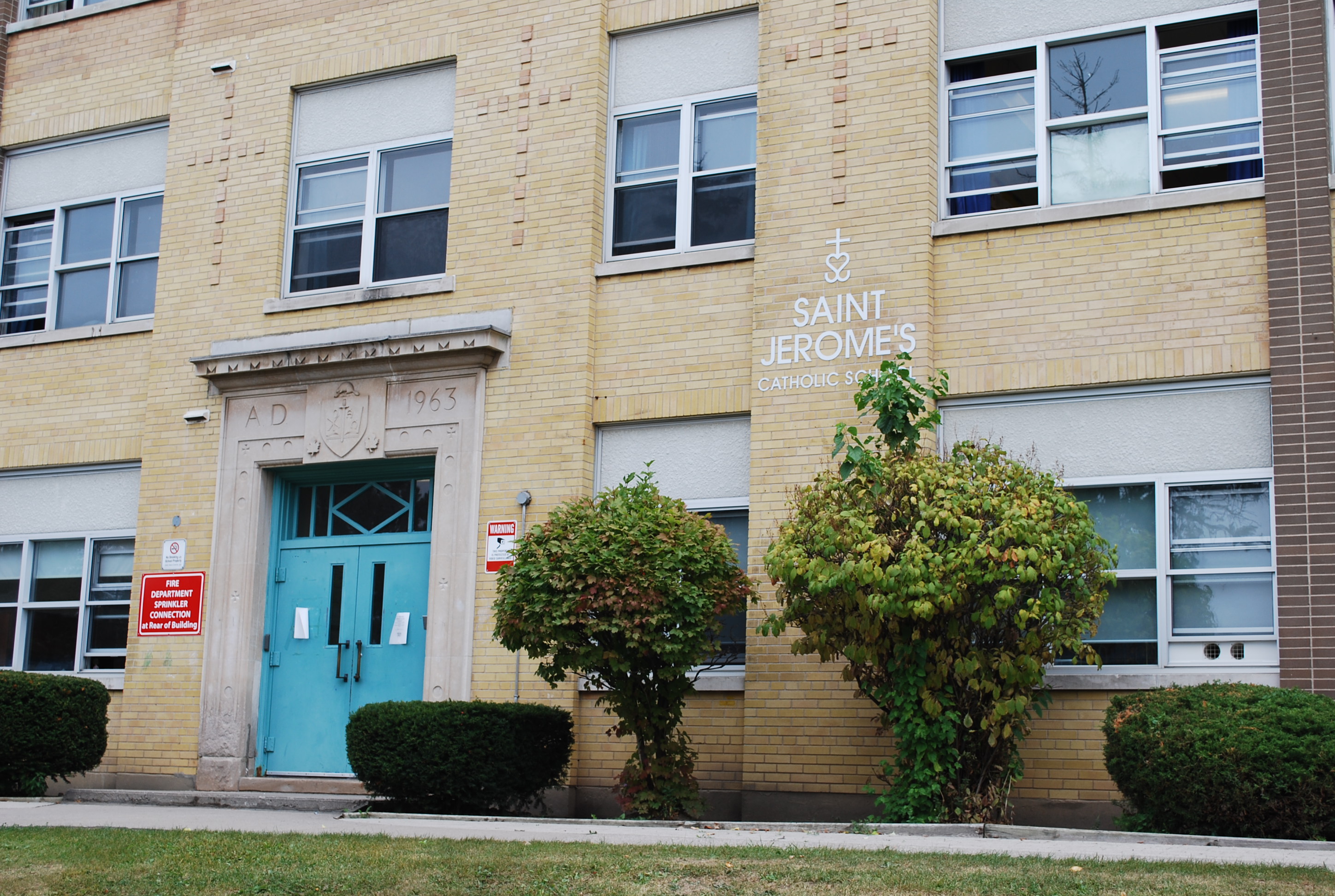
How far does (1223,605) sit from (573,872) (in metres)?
6.15

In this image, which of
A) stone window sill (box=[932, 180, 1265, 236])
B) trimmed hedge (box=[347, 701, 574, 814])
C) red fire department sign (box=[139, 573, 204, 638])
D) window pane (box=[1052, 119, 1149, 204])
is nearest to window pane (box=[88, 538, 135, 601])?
red fire department sign (box=[139, 573, 204, 638])

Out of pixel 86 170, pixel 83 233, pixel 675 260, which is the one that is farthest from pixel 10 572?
pixel 675 260

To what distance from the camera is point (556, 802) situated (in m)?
13.2

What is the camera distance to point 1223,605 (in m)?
11.3

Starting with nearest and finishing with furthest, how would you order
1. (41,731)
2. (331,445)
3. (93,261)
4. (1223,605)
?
(1223,605), (41,731), (331,445), (93,261)

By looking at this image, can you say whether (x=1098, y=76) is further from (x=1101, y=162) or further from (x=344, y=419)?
(x=344, y=419)

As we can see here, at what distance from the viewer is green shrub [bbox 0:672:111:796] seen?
1352 centimetres

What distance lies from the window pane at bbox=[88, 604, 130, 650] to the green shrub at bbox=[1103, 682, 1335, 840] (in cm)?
1095

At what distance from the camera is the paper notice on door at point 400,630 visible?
1441cm

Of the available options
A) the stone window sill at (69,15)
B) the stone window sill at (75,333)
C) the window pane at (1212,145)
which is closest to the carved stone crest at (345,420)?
the stone window sill at (75,333)

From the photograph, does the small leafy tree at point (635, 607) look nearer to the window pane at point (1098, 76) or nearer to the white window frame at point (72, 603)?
the window pane at point (1098, 76)

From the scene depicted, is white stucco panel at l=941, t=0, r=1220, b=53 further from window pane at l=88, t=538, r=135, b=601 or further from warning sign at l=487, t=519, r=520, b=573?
window pane at l=88, t=538, r=135, b=601

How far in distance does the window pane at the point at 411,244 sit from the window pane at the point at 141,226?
128 inches

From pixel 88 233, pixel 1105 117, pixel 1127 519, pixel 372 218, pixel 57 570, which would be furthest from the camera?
pixel 88 233
